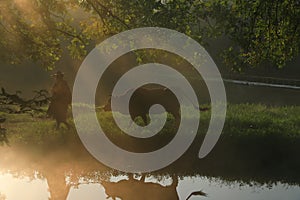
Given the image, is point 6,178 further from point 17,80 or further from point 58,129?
point 17,80

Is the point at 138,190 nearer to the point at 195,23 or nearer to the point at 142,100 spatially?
the point at 195,23

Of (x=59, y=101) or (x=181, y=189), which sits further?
(x=59, y=101)

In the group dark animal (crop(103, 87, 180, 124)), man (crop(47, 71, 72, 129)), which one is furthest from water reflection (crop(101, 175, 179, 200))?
man (crop(47, 71, 72, 129))

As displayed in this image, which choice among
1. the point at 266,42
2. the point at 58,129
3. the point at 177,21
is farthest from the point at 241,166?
the point at 58,129

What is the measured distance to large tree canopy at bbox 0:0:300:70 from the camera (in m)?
10.7

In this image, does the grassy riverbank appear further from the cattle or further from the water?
the cattle

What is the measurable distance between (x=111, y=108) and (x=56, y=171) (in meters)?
4.76

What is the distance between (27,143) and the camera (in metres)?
16.4

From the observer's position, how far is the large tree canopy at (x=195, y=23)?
1068 centimetres

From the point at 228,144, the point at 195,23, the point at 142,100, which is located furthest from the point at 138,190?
the point at 228,144

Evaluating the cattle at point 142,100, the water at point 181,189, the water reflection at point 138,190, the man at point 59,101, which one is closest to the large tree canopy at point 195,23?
the man at point 59,101

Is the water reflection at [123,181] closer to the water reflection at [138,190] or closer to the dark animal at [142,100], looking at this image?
the water reflection at [138,190]

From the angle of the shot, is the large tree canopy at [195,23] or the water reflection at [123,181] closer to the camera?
the large tree canopy at [195,23]

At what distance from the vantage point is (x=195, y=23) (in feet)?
40.5
